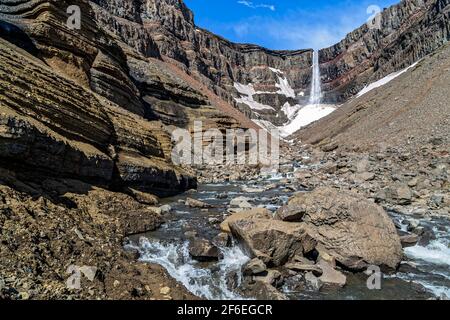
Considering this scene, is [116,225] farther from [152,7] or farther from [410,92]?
[152,7]

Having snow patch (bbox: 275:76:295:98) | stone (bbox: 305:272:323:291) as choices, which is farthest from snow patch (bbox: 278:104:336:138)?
stone (bbox: 305:272:323:291)

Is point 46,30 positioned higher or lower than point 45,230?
higher

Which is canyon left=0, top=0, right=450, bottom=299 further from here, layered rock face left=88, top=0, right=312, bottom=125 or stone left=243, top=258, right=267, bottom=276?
layered rock face left=88, top=0, right=312, bottom=125

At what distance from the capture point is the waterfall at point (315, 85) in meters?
146

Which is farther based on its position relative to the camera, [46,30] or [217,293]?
[46,30]

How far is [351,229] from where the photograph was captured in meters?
11.0

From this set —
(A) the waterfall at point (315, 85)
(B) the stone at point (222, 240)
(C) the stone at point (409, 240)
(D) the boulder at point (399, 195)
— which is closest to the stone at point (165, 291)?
(B) the stone at point (222, 240)

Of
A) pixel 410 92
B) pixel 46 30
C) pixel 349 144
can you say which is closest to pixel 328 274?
pixel 46 30

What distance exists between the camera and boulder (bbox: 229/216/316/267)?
10247 millimetres

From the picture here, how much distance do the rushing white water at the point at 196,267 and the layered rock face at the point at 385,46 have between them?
83925 millimetres

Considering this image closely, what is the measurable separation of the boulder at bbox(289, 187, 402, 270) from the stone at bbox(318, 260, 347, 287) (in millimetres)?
586

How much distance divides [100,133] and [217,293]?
1077 cm

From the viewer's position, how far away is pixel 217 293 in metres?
8.96

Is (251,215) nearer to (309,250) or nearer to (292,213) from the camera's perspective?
(292,213)
